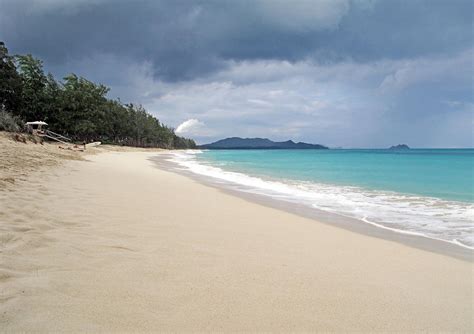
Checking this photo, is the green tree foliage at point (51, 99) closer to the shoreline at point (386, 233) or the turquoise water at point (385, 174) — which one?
the turquoise water at point (385, 174)

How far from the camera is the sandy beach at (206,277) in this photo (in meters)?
2.11

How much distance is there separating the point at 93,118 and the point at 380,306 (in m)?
54.7

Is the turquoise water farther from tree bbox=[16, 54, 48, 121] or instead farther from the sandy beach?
tree bbox=[16, 54, 48, 121]

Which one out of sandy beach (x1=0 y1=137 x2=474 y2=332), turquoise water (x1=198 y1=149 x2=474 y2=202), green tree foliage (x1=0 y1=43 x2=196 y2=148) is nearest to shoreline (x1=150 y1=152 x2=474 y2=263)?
sandy beach (x1=0 y1=137 x2=474 y2=332)

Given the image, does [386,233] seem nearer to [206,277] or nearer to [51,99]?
[206,277]

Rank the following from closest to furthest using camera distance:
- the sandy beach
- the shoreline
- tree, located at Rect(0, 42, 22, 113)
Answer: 1. the sandy beach
2. the shoreline
3. tree, located at Rect(0, 42, 22, 113)

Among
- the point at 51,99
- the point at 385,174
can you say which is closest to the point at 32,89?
the point at 51,99

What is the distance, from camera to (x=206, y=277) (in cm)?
277

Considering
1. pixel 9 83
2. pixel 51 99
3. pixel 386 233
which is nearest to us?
pixel 386 233

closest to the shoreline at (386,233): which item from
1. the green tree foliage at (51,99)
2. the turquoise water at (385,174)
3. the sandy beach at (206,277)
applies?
the sandy beach at (206,277)

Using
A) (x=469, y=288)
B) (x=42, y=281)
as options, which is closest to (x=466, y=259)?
(x=469, y=288)

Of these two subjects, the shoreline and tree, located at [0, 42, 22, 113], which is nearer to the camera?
the shoreline

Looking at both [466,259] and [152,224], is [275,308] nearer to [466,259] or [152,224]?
[152,224]

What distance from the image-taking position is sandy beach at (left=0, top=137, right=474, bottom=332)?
82.9 inches
